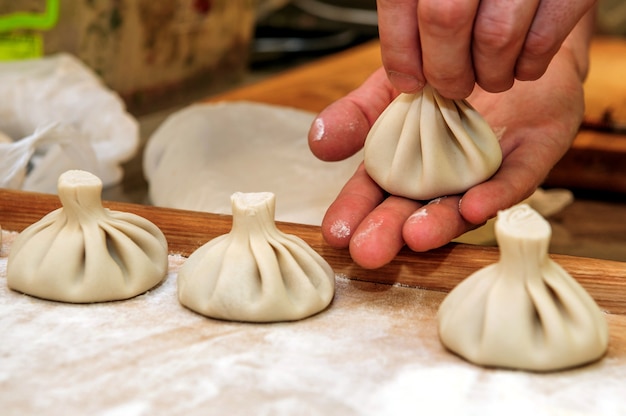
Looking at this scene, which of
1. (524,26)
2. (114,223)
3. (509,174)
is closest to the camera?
(524,26)

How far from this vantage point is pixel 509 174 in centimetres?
145

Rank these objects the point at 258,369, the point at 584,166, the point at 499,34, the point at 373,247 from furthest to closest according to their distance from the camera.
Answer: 1. the point at 584,166
2. the point at 373,247
3. the point at 499,34
4. the point at 258,369

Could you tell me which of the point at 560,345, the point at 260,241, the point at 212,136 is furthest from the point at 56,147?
the point at 560,345

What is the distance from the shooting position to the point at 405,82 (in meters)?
1.30

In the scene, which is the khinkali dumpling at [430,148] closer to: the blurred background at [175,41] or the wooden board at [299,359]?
the wooden board at [299,359]

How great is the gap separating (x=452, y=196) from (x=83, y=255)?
666mm

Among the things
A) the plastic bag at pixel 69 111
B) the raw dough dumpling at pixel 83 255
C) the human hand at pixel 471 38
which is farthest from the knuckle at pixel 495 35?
the plastic bag at pixel 69 111

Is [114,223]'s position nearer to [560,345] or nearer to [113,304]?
[113,304]

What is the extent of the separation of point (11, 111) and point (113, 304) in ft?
3.85

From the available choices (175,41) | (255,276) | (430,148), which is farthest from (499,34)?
(175,41)

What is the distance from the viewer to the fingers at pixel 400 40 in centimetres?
118

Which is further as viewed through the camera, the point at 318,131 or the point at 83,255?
the point at 318,131

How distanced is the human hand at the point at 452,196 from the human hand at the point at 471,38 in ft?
0.71

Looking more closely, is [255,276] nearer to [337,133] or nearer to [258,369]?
[258,369]
